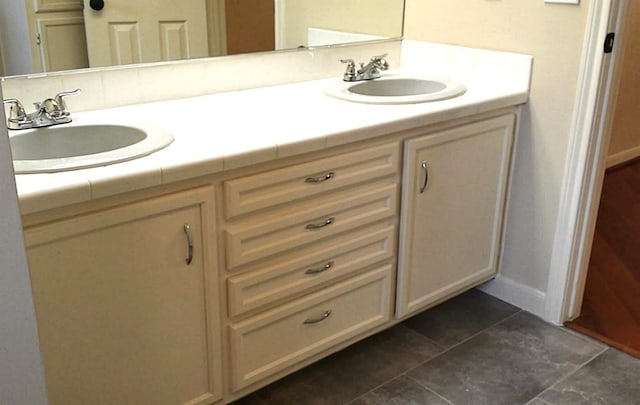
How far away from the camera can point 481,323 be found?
2.37 meters

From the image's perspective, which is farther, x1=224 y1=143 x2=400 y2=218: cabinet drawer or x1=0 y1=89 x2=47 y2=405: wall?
x1=224 y1=143 x2=400 y2=218: cabinet drawer

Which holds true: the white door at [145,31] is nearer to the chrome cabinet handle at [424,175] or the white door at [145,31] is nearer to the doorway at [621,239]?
the chrome cabinet handle at [424,175]

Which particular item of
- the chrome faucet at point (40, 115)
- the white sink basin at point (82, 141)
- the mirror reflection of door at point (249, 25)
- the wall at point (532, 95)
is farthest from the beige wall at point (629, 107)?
the chrome faucet at point (40, 115)

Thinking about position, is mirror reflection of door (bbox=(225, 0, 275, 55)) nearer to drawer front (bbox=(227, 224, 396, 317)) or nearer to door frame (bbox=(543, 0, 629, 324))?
drawer front (bbox=(227, 224, 396, 317))

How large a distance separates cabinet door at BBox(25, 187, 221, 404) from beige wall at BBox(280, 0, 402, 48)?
930mm

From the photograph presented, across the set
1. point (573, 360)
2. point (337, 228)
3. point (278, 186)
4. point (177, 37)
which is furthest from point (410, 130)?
point (573, 360)

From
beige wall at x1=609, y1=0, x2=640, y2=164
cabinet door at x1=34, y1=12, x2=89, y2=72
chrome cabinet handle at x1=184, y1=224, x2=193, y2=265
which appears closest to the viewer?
chrome cabinet handle at x1=184, y1=224, x2=193, y2=265

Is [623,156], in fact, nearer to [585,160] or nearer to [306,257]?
[585,160]

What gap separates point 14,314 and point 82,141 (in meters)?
0.90

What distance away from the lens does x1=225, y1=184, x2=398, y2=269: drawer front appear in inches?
64.9

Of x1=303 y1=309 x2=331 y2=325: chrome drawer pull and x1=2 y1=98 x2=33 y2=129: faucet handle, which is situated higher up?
x1=2 y1=98 x2=33 y2=129: faucet handle

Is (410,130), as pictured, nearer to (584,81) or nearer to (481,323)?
(584,81)

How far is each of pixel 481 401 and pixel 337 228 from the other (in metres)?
0.67

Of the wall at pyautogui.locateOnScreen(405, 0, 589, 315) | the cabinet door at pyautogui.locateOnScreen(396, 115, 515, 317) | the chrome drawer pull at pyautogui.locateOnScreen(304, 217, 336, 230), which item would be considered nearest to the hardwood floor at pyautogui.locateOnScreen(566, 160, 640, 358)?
the wall at pyautogui.locateOnScreen(405, 0, 589, 315)
